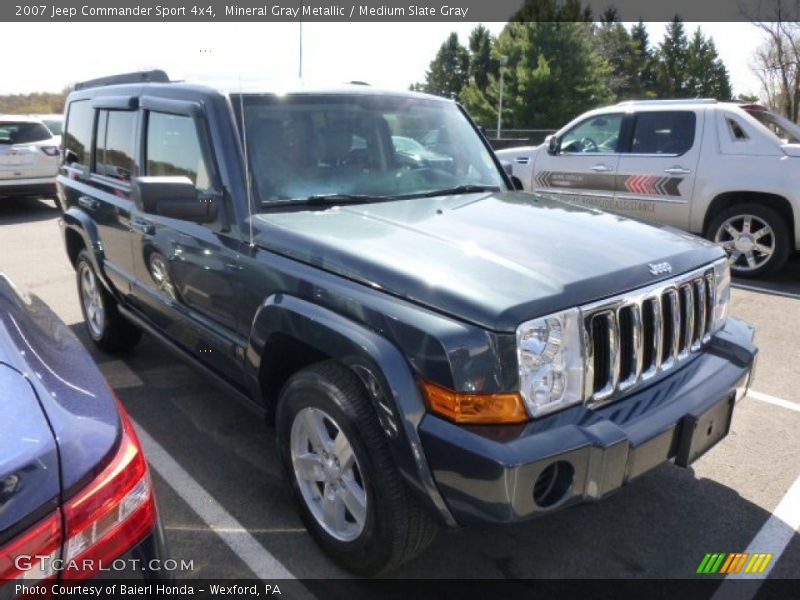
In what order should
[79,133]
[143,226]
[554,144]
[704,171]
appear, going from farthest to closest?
[554,144] < [704,171] < [79,133] < [143,226]

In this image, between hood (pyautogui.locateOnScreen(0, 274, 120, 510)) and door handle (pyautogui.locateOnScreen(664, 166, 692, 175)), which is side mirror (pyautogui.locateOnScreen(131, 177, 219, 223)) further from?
door handle (pyautogui.locateOnScreen(664, 166, 692, 175))

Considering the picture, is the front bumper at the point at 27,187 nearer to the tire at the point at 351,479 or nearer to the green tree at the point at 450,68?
the tire at the point at 351,479

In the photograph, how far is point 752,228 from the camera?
7.24m

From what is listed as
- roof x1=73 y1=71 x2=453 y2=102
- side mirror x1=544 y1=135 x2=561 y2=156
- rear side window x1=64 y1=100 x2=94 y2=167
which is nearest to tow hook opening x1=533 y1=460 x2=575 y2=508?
roof x1=73 y1=71 x2=453 y2=102

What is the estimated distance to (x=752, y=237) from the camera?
7.20m

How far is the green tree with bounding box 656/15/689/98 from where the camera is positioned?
6627cm

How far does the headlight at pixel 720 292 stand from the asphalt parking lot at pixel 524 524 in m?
0.86

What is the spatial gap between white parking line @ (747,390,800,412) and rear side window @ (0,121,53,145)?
13.0 m

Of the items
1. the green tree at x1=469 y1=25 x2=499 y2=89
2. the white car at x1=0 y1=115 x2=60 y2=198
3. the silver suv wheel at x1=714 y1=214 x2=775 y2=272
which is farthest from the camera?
the green tree at x1=469 y1=25 x2=499 y2=89

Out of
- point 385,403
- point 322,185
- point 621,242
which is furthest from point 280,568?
point 621,242

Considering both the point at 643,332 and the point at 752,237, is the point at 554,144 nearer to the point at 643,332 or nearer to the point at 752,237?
the point at 752,237

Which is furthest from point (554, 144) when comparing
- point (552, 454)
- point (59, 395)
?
point (59, 395)

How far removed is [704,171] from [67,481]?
731cm

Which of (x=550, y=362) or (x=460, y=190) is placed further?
(x=460, y=190)
